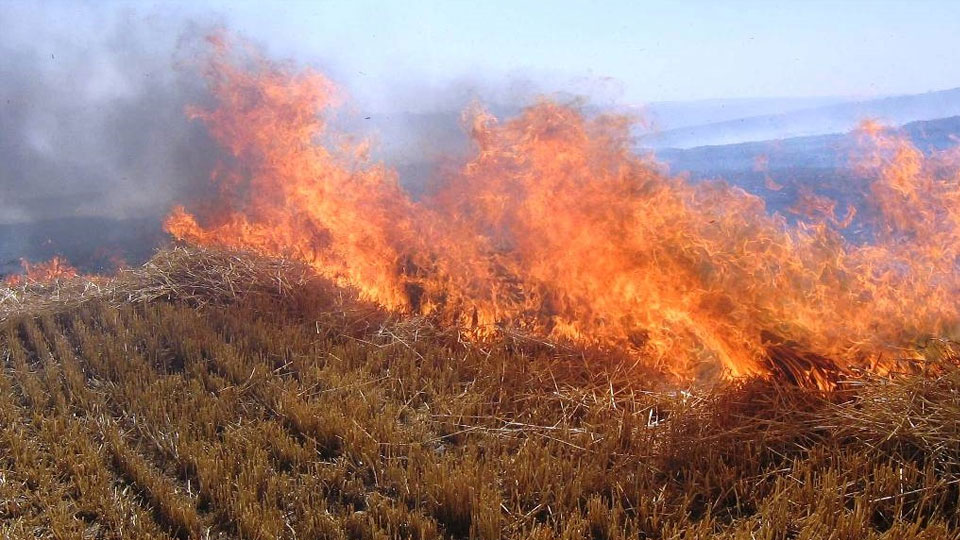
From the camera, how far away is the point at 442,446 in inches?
140

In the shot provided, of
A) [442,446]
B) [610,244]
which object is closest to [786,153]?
[610,244]

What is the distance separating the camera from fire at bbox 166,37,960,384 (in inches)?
187

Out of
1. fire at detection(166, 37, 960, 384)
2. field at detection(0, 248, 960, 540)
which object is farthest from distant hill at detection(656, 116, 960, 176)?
field at detection(0, 248, 960, 540)

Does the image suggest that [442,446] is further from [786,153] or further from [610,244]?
[786,153]

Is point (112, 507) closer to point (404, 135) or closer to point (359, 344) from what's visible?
point (359, 344)

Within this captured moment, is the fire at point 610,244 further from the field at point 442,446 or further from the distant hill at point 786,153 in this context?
the distant hill at point 786,153

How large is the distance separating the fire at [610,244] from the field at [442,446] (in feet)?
2.68

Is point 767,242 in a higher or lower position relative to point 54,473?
higher

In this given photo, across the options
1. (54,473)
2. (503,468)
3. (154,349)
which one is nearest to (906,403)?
(503,468)

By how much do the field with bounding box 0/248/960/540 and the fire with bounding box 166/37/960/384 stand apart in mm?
816

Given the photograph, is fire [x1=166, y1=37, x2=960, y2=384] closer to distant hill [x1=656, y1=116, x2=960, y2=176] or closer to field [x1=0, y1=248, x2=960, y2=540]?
field [x1=0, y1=248, x2=960, y2=540]

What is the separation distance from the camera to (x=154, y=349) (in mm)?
4918

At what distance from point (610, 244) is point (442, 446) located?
3.01 m

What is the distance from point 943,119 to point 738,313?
13.7 meters
